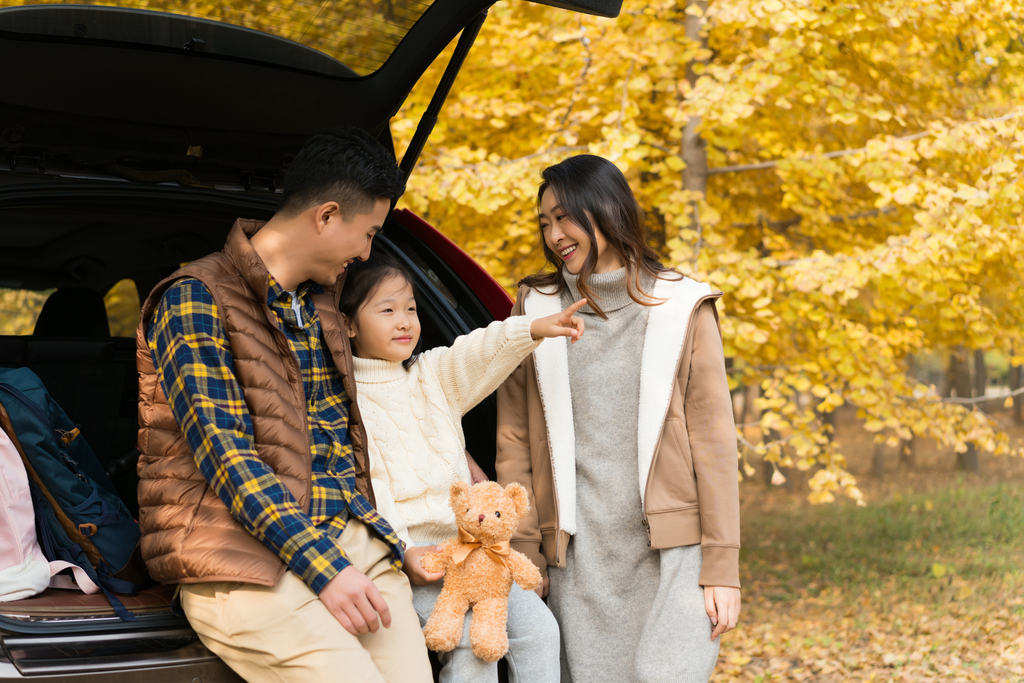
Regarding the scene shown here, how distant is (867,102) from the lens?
428 cm

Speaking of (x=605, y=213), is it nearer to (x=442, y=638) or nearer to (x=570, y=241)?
(x=570, y=241)

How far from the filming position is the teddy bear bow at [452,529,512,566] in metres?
1.87

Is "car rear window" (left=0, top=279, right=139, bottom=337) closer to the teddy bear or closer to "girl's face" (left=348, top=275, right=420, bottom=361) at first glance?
"girl's face" (left=348, top=275, right=420, bottom=361)

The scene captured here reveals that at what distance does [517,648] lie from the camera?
1939 mm

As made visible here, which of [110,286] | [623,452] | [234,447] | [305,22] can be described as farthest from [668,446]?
[110,286]

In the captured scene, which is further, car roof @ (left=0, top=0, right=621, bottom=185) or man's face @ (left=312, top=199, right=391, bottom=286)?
car roof @ (left=0, top=0, right=621, bottom=185)

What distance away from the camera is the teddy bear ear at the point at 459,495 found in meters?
1.85

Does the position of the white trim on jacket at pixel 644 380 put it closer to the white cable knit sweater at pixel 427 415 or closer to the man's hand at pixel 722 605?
the white cable knit sweater at pixel 427 415

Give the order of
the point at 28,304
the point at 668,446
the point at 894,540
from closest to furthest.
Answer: the point at 668,446
the point at 28,304
the point at 894,540

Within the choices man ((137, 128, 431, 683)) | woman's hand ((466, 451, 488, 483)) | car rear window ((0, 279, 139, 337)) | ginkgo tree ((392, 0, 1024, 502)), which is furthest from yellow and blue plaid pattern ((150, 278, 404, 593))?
ginkgo tree ((392, 0, 1024, 502))

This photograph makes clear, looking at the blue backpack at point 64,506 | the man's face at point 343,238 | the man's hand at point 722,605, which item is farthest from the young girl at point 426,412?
the blue backpack at point 64,506

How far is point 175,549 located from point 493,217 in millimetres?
3419

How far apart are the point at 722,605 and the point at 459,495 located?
2.20 feet

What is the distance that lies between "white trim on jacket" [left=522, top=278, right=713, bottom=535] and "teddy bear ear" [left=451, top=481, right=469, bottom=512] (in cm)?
28
